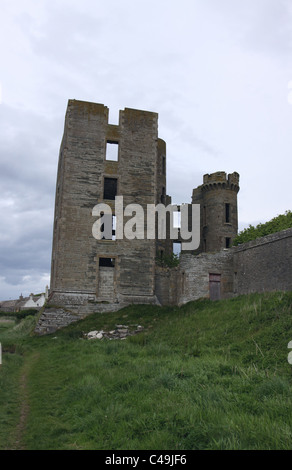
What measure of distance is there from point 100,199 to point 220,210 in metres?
14.0

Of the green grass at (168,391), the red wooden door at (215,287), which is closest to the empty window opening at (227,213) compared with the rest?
the red wooden door at (215,287)

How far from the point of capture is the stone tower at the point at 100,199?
24.9 metres

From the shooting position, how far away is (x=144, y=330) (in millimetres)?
20391

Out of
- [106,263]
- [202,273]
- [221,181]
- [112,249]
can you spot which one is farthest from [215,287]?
[221,181]

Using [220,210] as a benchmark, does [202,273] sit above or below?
below

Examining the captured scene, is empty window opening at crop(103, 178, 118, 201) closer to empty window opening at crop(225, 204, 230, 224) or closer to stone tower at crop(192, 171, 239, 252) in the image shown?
stone tower at crop(192, 171, 239, 252)

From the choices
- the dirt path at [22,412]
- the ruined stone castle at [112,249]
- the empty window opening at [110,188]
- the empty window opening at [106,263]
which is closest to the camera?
the dirt path at [22,412]

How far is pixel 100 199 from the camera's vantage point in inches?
1024

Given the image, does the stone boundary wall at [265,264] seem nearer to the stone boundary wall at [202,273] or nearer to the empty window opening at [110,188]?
the stone boundary wall at [202,273]

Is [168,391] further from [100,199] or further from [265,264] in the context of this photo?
[100,199]

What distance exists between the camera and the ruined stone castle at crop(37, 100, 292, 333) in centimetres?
2455

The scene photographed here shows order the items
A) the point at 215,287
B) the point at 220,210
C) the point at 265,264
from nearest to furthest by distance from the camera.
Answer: the point at 265,264 < the point at 215,287 < the point at 220,210

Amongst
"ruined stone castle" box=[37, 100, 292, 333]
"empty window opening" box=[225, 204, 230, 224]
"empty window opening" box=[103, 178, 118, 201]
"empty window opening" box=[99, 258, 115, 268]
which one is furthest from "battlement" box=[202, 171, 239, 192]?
"empty window opening" box=[99, 258, 115, 268]

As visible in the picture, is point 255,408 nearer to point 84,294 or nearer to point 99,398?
point 99,398
